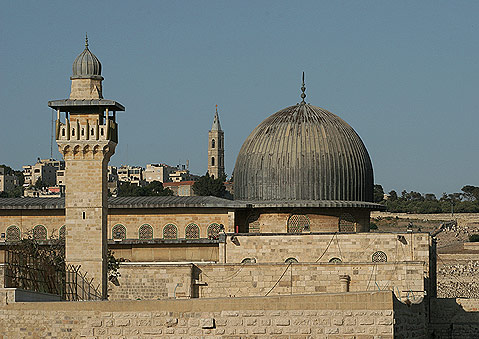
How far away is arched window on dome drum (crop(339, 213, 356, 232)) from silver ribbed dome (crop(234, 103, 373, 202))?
624 mm

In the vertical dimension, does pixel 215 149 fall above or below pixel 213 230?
above

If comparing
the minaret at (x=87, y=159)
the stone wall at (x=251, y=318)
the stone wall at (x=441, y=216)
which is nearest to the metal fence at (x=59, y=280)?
the minaret at (x=87, y=159)

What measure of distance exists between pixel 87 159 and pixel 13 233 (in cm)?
864

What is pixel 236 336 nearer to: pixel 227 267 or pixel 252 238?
pixel 227 267

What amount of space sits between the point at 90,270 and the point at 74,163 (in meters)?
2.94

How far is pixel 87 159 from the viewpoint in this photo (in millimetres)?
25672

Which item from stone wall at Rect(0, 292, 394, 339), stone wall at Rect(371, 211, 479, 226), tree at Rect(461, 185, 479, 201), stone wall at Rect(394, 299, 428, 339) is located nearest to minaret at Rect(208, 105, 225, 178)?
tree at Rect(461, 185, 479, 201)

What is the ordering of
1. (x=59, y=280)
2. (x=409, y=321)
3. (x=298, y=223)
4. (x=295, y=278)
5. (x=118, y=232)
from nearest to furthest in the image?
(x=409, y=321)
(x=59, y=280)
(x=295, y=278)
(x=298, y=223)
(x=118, y=232)

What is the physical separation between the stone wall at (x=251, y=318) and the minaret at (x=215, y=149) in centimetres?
14541

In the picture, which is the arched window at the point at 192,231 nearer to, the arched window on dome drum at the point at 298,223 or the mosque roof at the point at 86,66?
the arched window on dome drum at the point at 298,223

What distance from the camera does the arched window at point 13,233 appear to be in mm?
33000

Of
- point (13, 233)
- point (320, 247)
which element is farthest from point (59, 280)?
point (320, 247)

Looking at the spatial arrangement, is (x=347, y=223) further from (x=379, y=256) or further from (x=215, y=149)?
(x=215, y=149)

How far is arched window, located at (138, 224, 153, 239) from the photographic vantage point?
32.6 m
